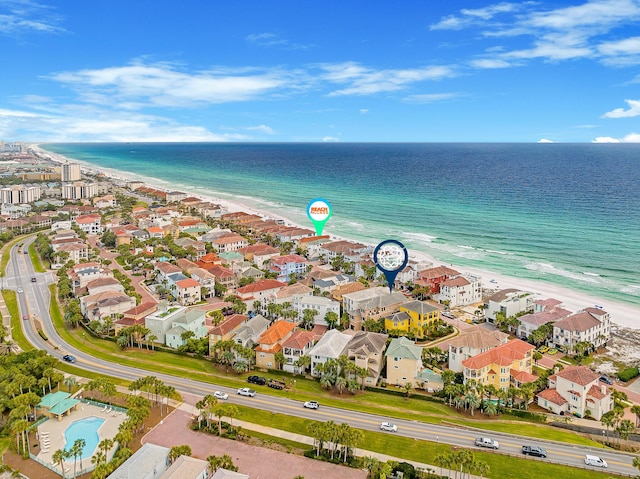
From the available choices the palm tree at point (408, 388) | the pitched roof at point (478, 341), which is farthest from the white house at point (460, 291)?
the palm tree at point (408, 388)

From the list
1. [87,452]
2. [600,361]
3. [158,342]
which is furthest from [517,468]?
[158,342]

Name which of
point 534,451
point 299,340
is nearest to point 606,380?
point 534,451

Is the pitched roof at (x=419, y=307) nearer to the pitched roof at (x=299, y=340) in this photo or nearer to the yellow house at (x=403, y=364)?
the yellow house at (x=403, y=364)

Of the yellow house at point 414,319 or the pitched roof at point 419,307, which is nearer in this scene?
the yellow house at point 414,319

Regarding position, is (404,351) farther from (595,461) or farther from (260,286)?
(260,286)

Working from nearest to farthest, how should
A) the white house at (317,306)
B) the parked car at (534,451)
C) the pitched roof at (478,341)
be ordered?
the parked car at (534,451)
the pitched roof at (478,341)
the white house at (317,306)

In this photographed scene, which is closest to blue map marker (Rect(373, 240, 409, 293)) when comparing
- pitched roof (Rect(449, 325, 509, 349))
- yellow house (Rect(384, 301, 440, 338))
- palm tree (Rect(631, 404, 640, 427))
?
yellow house (Rect(384, 301, 440, 338))

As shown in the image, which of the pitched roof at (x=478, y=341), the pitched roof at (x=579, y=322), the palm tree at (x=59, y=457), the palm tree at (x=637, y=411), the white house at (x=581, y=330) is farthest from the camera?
the pitched roof at (x=579, y=322)
